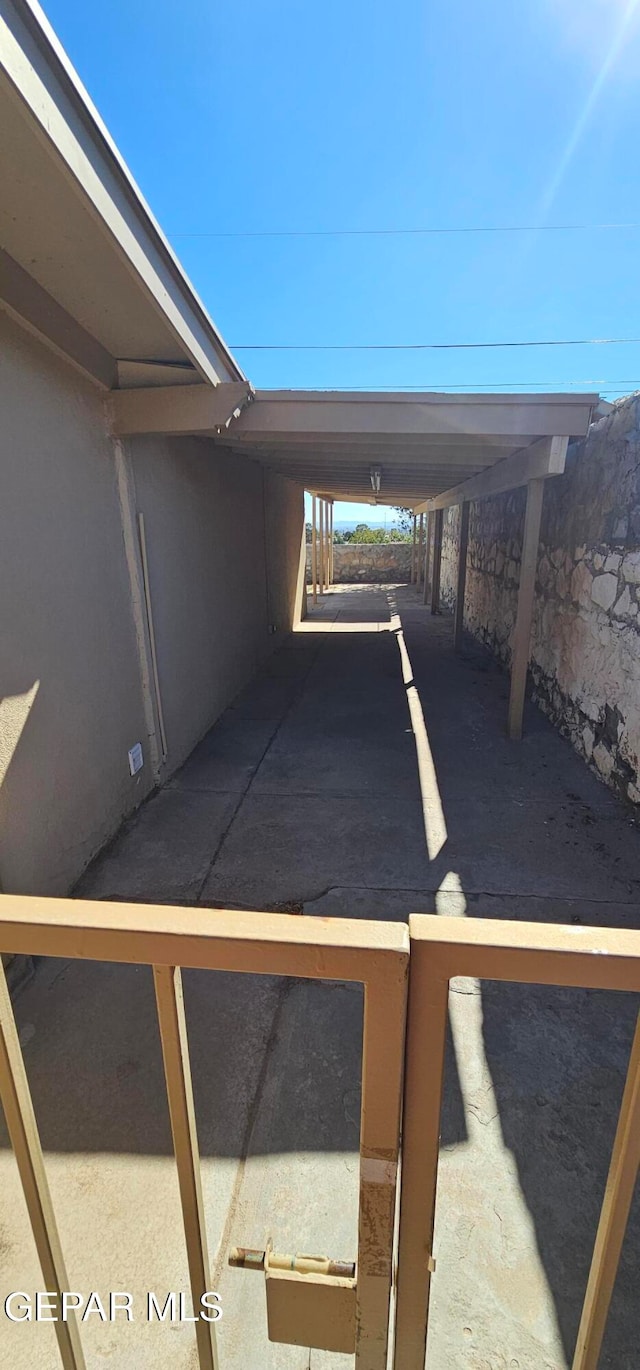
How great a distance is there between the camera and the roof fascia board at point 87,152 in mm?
1392

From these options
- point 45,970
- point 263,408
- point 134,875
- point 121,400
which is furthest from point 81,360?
point 45,970

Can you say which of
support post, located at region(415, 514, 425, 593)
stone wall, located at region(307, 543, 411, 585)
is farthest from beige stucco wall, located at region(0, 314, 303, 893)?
stone wall, located at region(307, 543, 411, 585)

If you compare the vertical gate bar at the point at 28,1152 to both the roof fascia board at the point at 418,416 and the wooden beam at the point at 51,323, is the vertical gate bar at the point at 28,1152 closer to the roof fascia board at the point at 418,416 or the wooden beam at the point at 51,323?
the wooden beam at the point at 51,323

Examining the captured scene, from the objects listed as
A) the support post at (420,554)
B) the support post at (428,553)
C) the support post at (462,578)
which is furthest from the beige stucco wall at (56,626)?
the support post at (420,554)

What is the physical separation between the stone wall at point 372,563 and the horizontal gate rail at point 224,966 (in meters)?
17.5

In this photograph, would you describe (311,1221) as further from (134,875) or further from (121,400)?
(121,400)

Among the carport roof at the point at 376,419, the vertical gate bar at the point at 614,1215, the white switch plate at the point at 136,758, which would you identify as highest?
the carport roof at the point at 376,419

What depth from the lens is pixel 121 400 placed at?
10.2 ft

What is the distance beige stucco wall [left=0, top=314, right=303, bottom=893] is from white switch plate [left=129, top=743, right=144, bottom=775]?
0.21ft

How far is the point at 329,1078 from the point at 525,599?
3451mm

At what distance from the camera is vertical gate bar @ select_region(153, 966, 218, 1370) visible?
72 centimetres

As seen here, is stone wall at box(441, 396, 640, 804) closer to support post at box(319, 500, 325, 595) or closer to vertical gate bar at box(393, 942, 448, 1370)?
vertical gate bar at box(393, 942, 448, 1370)

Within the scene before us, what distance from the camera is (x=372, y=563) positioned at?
706 inches

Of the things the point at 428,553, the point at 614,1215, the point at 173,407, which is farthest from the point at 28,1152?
the point at 428,553
